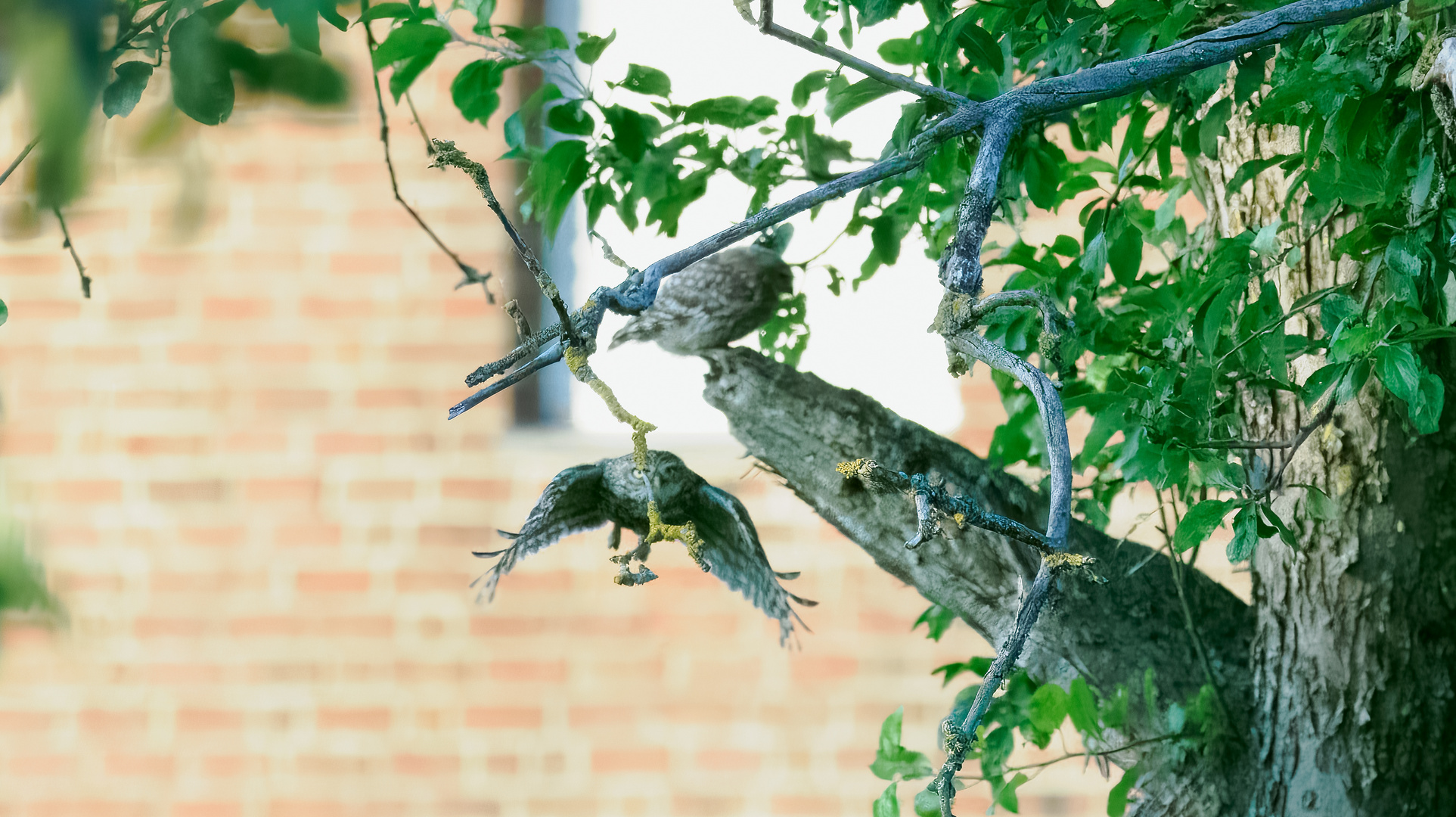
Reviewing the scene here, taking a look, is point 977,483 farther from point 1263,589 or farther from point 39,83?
point 39,83

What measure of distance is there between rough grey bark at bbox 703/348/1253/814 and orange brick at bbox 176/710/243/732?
1.14m

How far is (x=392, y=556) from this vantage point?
146cm

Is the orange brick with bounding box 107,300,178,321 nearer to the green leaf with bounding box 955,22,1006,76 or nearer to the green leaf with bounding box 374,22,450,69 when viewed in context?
the green leaf with bounding box 374,22,450,69

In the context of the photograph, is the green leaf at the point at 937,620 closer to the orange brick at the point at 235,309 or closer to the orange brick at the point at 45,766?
the orange brick at the point at 235,309

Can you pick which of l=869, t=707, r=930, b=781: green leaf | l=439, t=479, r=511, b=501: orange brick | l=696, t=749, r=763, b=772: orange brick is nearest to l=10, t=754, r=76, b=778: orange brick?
l=439, t=479, r=511, b=501: orange brick

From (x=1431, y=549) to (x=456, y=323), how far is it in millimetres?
1205

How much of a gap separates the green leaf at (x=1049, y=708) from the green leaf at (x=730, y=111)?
0.43 meters

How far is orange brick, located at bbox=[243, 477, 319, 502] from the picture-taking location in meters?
1.45

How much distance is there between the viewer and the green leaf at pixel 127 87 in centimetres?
35

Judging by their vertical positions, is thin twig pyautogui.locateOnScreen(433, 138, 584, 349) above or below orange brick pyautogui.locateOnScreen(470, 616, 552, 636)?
above

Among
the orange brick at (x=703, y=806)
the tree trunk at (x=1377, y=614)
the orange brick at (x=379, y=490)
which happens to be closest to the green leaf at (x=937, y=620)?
the tree trunk at (x=1377, y=614)

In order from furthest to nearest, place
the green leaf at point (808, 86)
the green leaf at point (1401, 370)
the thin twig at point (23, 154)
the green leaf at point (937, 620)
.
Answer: the green leaf at point (937, 620), the green leaf at point (808, 86), the green leaf at point (1401, 370), the thin twig at point (23, 154)

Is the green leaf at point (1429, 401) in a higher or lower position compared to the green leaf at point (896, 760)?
higher

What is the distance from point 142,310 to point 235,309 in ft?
0.44
